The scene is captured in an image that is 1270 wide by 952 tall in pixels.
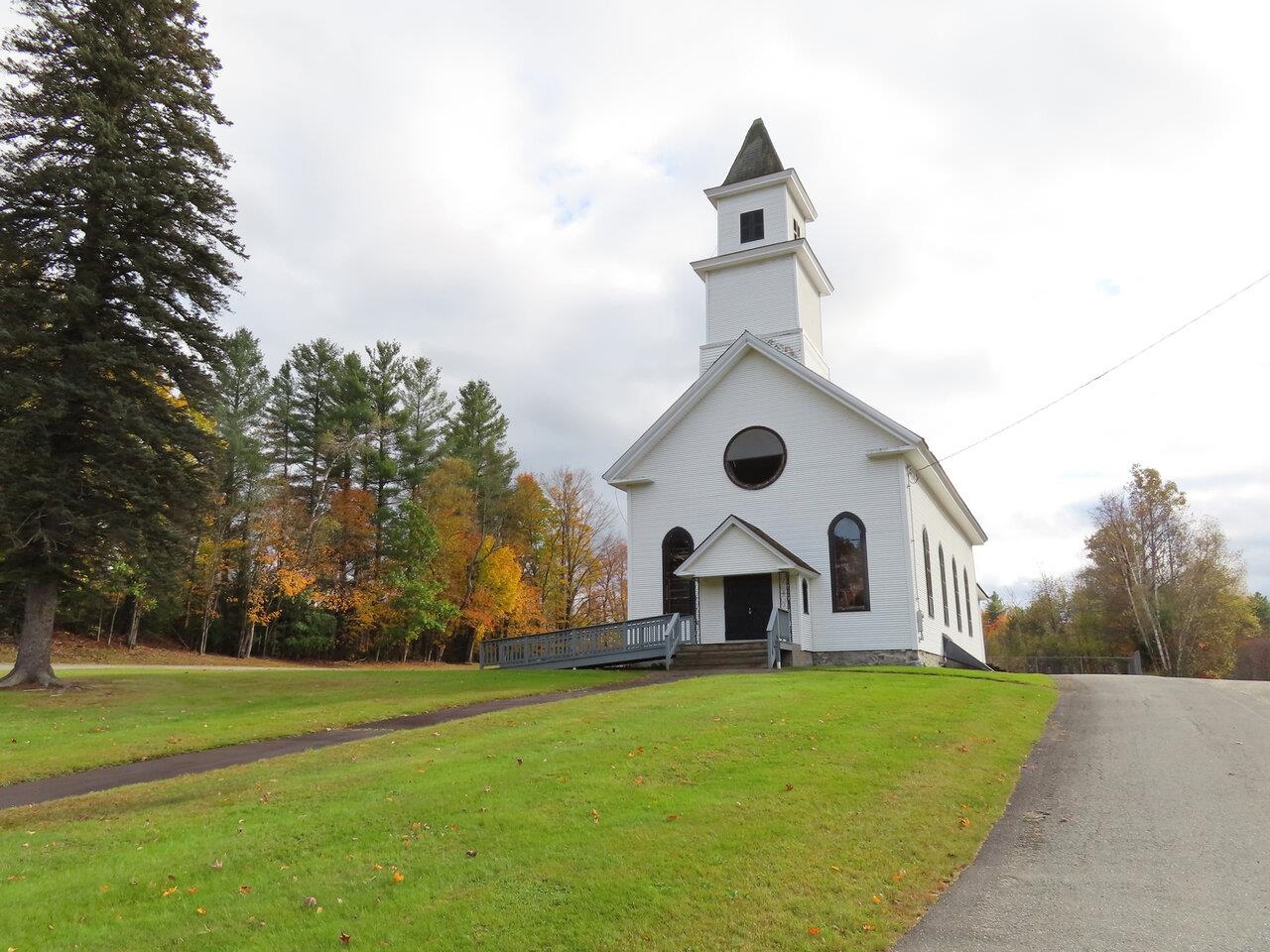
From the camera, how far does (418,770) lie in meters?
9.07

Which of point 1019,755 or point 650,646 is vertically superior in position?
point 650,646

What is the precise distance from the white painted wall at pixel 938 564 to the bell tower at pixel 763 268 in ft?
19.7

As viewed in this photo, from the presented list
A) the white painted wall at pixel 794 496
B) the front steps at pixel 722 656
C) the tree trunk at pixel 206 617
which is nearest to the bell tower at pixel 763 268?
the white painted wall at pixel 794 496

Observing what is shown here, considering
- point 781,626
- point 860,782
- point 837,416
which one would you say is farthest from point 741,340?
point 860,782

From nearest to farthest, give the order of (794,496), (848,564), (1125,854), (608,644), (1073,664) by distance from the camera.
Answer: (1125,854) → (608,644) → (848,564) → (794,496) → (1073,664)

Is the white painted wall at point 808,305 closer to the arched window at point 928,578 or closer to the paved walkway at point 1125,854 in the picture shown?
the arched window at point 928,578

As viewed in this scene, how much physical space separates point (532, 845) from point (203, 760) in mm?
6586

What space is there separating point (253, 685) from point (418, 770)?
1366cm

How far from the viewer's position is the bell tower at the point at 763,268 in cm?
2959

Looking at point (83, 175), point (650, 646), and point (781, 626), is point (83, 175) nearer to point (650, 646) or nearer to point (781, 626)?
point (650, 646)

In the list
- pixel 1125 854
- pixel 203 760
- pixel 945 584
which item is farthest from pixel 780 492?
pixel 1125 854

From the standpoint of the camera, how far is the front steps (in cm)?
2302

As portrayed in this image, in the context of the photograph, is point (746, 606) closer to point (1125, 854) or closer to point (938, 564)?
point (938, 564)

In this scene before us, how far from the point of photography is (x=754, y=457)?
2677cm
